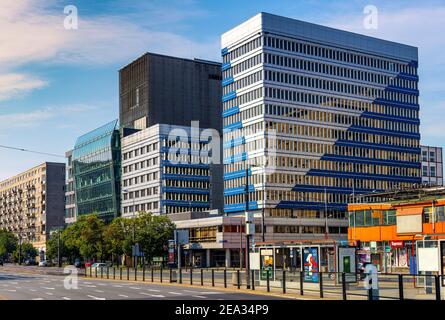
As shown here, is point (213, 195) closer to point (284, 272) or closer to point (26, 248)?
point (26, 248)

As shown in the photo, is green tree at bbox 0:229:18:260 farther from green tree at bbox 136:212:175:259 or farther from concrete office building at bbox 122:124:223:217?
green tree at bbox 136:212:175:259

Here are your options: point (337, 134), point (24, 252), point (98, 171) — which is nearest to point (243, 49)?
point (337, 134)

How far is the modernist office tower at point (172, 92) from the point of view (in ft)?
529

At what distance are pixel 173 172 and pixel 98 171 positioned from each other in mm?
32479

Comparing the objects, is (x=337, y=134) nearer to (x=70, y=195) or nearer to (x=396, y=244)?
(x=396, y=244)

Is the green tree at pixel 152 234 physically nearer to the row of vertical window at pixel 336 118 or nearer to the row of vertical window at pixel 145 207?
the row of vertical window at pixel 336 118

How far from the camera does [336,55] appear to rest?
136 m

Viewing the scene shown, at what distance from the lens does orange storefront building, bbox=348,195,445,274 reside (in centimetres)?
7088

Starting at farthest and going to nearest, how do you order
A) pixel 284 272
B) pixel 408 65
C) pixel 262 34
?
1. pixel 408 65
2. pixel 262 34
3. pixel 284 272

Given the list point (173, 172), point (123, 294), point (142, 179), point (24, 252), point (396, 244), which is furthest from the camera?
point (24, 252)
